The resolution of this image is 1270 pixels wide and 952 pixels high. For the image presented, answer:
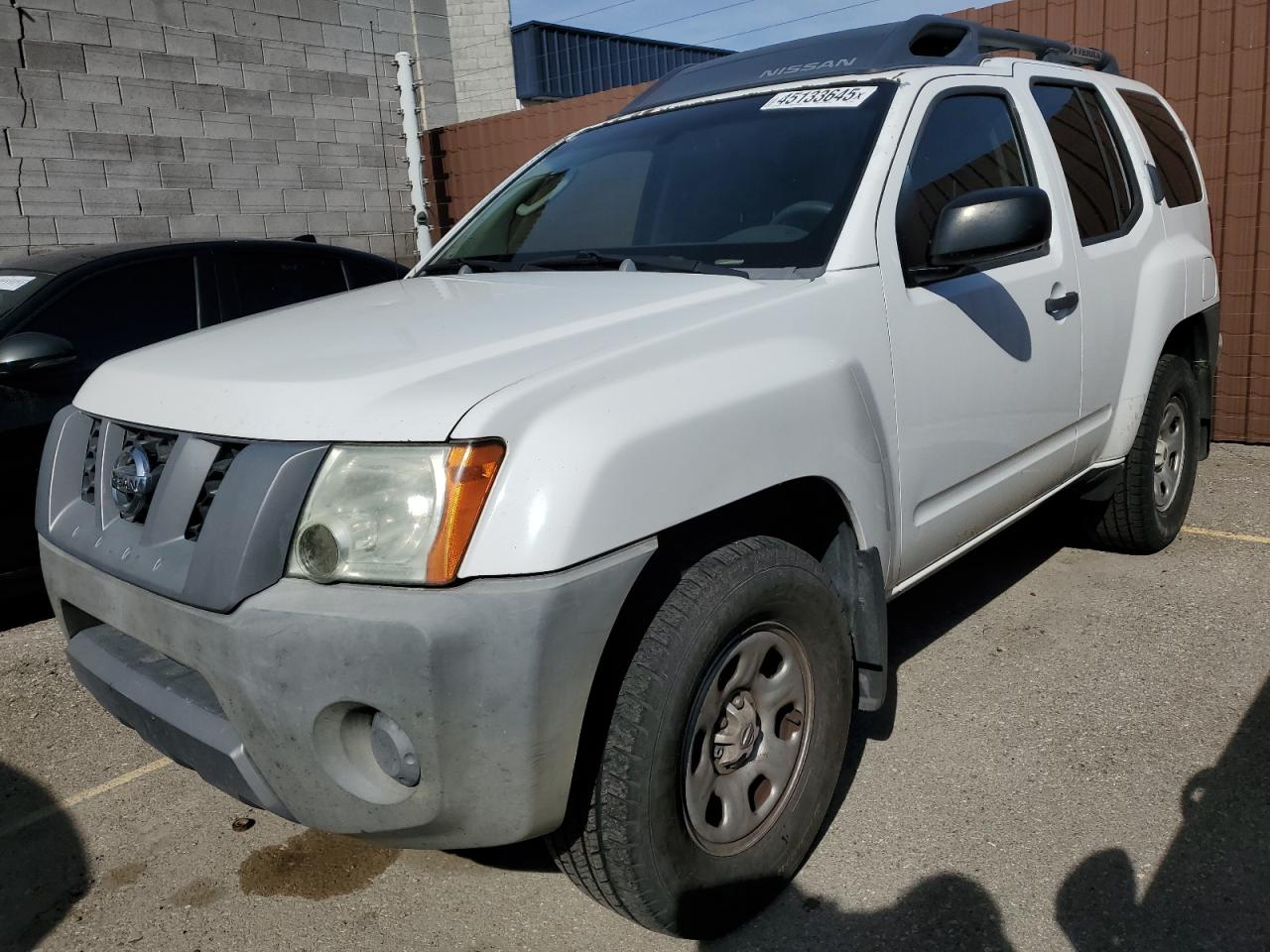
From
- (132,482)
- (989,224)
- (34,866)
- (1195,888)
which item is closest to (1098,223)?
(989,224)

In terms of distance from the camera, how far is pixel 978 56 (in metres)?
3.63

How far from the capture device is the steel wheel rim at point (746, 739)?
2.19 m

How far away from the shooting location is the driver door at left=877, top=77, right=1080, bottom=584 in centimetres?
275

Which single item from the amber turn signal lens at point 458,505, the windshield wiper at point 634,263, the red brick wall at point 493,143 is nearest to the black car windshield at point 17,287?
the windshield wiper at point 634,263

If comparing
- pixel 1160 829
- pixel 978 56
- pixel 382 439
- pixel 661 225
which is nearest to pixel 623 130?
pixel 661 225

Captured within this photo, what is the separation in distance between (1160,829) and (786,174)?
1.92m

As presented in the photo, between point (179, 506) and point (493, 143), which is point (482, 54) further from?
point (179, 506)

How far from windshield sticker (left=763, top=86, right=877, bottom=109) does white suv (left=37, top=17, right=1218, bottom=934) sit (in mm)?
12

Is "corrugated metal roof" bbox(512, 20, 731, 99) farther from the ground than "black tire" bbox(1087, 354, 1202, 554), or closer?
farther from the ground

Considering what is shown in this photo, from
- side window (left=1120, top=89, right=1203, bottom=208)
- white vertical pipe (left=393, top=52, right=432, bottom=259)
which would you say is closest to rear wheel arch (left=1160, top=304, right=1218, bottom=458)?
side window (left=1120, top=89, right=1203, bottom=208)

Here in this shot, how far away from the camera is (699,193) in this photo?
10.3 feet

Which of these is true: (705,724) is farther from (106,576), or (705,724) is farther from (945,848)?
(106,576)

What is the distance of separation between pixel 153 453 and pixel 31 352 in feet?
7.69

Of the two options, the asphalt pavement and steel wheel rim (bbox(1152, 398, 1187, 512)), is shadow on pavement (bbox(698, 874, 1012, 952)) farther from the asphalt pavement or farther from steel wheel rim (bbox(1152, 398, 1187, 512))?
steel wheel rim (bbox(1152, 398, 1187, 512))
